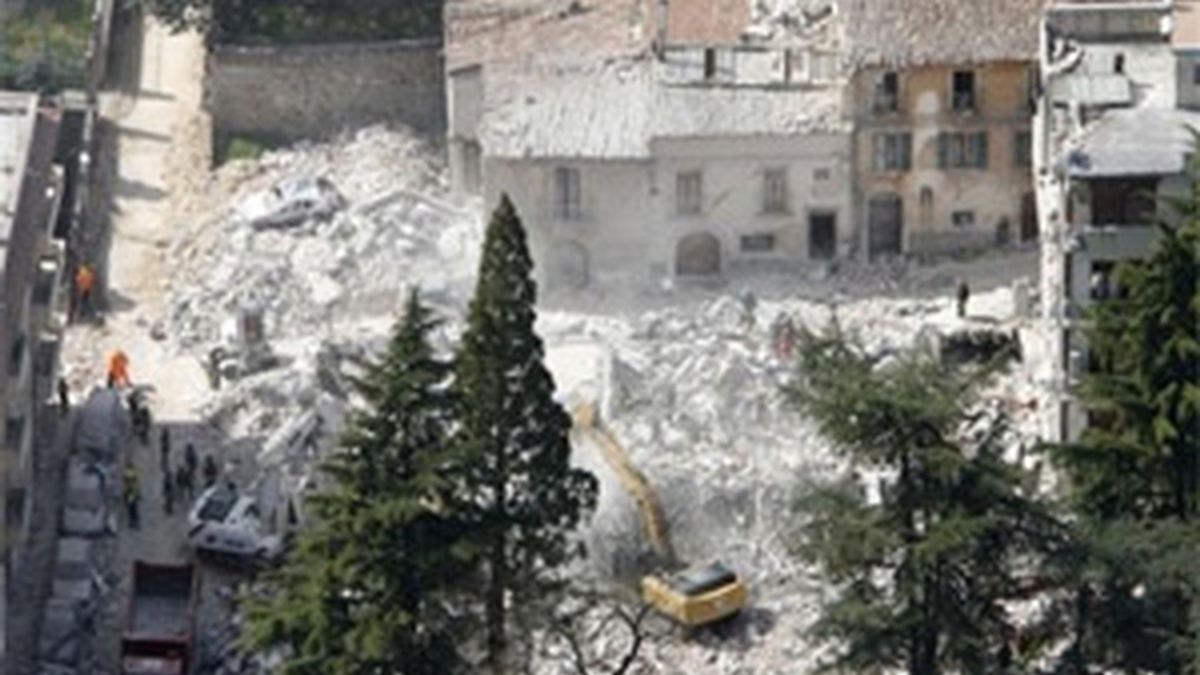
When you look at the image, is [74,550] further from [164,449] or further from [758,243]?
[758,243]

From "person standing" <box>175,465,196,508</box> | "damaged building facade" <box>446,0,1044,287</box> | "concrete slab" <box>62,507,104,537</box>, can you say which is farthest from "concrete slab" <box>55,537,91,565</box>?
"damaged building facade" <box>446,0,1044,287</box>

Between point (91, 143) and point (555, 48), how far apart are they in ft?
53.3

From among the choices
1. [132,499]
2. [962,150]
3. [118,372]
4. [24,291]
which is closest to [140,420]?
[118,372]

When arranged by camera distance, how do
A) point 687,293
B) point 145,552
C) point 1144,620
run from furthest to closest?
point 687,293, point 145,552, point 1144,620

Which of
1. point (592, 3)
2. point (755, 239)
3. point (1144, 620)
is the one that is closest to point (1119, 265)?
point (1144, 620)

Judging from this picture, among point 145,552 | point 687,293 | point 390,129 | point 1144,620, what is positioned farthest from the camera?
point 390,129

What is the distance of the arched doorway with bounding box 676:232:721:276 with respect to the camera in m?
141

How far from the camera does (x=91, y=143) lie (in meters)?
152

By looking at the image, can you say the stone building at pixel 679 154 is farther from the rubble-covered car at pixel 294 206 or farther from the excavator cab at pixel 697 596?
the excavator cab at pixel 697 596

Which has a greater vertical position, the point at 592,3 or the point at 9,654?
the point at 592,3

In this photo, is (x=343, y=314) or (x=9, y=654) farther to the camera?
(x=343, y=314)

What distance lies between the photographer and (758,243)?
5551 inches

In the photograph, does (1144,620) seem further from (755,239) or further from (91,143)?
(91,143)

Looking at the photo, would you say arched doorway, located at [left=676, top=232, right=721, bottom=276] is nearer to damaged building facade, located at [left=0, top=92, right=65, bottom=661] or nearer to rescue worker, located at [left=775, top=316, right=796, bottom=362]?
rescue worker, located at [left=775, top=316, right=796, bottom=362]
